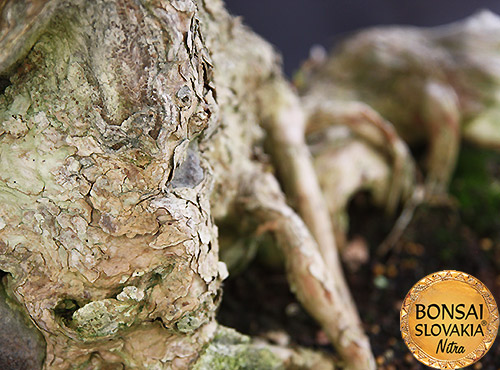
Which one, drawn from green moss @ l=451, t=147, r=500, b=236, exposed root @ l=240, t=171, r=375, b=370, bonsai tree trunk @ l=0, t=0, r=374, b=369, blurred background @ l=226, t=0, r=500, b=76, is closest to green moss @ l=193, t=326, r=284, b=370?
bonsai tree trunk @ l=0, t=0, r=374, b=369

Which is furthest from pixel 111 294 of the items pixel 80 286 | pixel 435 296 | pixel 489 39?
pixel 489 39

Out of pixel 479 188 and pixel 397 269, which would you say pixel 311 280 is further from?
pixel 479 188

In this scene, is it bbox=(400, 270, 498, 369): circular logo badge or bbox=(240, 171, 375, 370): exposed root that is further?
bbox=(240, 171, 375, 370): exposed root

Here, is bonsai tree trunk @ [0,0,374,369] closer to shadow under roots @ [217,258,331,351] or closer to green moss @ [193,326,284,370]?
green moss @ [193,326,284,370]

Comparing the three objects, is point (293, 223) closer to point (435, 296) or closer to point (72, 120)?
point (435, 296)

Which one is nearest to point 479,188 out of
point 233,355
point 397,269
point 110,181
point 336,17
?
point 397,269

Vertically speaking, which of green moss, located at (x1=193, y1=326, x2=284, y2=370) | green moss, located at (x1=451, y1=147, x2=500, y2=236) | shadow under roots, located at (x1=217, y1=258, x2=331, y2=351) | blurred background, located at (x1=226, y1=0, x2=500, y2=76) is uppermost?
blurred background, located at (x1=226, y1=0, x2=500, y2=76)
